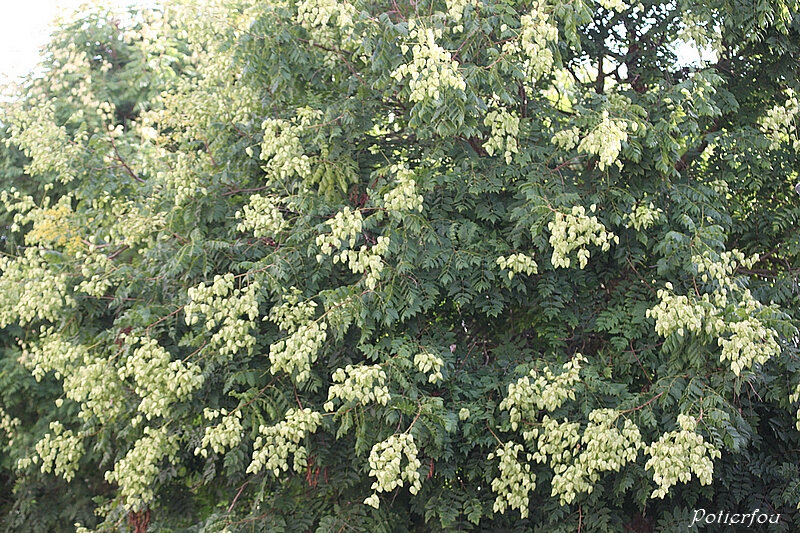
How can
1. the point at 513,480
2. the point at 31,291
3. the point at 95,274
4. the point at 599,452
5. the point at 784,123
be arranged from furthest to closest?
1. the point at 95,274
2. the point at 31,291
3. the point at 784,123
4. the point at 513,480
5. the point at 599,452

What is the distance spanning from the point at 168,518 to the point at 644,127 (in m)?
4.60

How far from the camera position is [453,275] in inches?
199

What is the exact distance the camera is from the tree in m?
4.61

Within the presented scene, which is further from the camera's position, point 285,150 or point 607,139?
point 285,150

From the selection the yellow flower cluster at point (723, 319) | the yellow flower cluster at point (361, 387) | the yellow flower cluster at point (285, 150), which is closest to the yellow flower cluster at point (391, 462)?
the yellow flower cluster at point (361, 387)

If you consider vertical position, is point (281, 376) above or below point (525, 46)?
below

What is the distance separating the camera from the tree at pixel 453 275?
15.1 ft

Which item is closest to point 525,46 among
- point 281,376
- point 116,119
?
point 281,376

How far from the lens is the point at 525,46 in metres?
4.60

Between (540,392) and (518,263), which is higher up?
(518,263)

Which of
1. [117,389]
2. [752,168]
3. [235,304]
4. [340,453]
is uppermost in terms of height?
[752,168]

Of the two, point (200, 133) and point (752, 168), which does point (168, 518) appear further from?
point (752, 168)

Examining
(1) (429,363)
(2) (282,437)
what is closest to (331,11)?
(1) (429,363)

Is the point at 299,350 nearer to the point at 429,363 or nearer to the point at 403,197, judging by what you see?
the point at 429,363
